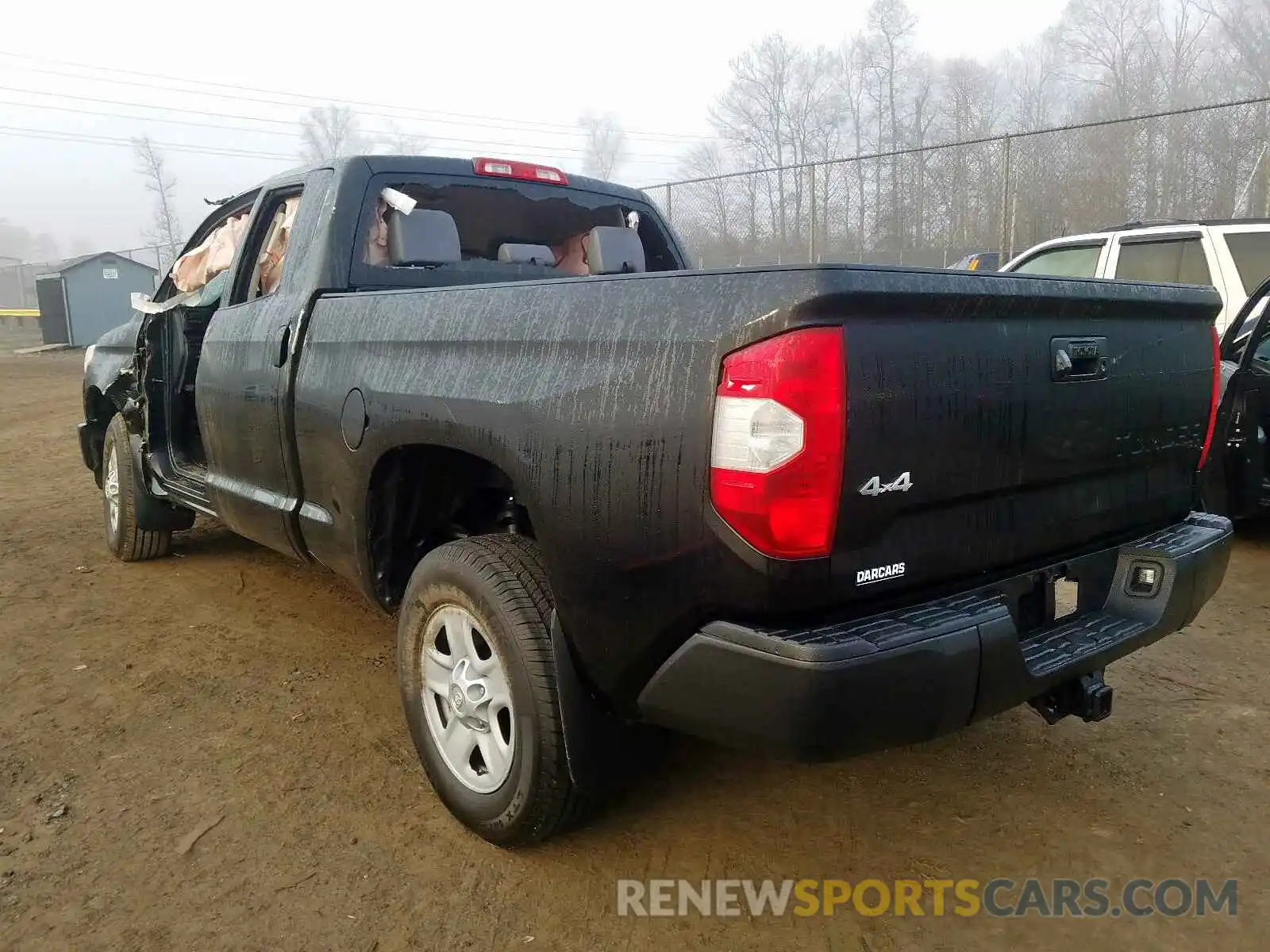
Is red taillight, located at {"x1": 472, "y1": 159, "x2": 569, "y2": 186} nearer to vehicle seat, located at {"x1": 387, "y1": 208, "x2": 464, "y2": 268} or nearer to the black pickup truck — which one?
vehicle seat, located at {"x1": 387, "y1": 208, "x2": 464, "y2": 268}

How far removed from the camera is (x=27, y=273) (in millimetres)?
45219

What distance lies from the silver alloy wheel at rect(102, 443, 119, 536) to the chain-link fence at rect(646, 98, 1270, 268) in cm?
848

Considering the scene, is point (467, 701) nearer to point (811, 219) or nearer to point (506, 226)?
point (506, 226)

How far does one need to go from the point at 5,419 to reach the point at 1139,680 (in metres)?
13.4

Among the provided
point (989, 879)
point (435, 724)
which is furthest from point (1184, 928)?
point (435, 724)

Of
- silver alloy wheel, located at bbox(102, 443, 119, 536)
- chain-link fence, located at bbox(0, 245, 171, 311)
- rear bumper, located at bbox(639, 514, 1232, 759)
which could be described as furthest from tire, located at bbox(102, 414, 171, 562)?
chain-link fence, located at bbox(0, 245, 171, 311)

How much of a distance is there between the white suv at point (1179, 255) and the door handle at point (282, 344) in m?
5.24

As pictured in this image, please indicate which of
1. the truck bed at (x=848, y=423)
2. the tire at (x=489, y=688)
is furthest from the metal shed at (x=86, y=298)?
the truck bed at (x=848, y=423)

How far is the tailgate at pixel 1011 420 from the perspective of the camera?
1.86 meters

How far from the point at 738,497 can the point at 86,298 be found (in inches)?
1122

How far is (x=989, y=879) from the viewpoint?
237 centimetres

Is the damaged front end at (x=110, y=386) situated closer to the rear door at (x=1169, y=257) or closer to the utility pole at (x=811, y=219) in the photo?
the rear door at (x=1169, y=257)

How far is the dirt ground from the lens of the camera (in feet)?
7.26

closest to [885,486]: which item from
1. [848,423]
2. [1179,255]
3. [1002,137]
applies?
[848,423]
